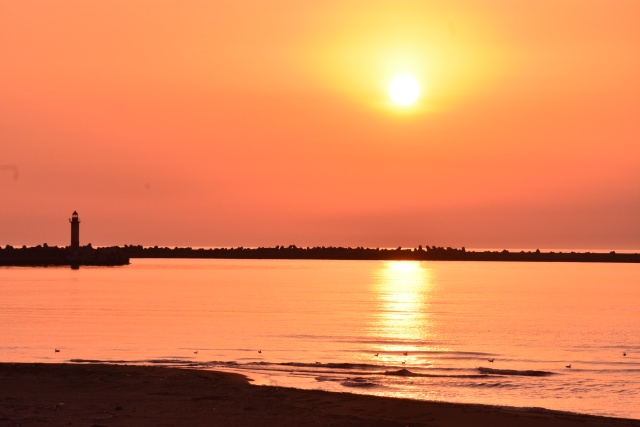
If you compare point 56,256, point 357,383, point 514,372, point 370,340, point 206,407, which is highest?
point 56,256

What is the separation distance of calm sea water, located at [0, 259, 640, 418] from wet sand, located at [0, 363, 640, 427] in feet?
8.85

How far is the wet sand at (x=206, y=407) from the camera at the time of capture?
56.6 feet

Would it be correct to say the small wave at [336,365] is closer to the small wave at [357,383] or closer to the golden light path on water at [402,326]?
the golden light path on water at [402,326]

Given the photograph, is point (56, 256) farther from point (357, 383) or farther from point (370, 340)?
point (357, 383)

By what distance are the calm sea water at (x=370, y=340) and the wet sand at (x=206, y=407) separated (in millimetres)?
2697

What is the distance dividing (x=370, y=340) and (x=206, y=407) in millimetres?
20347

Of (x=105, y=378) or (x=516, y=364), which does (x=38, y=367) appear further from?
(x=516, y=364)

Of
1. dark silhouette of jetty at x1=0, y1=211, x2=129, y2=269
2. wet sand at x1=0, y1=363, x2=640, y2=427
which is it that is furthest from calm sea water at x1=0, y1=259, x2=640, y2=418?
dark silhouette of jetty at x1=0, y1=211, x2=129, y2=269

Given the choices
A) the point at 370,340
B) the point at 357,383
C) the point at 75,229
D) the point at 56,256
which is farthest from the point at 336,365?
the point at 56,256

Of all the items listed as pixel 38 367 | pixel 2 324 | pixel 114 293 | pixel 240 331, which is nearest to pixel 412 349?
pixel 240 331

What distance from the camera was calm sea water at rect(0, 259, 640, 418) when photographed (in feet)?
82.9

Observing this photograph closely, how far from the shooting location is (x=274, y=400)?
1975 centimetres

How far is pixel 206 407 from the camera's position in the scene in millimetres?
18672

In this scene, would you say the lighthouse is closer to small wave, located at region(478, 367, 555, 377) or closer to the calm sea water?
the calm sea water
